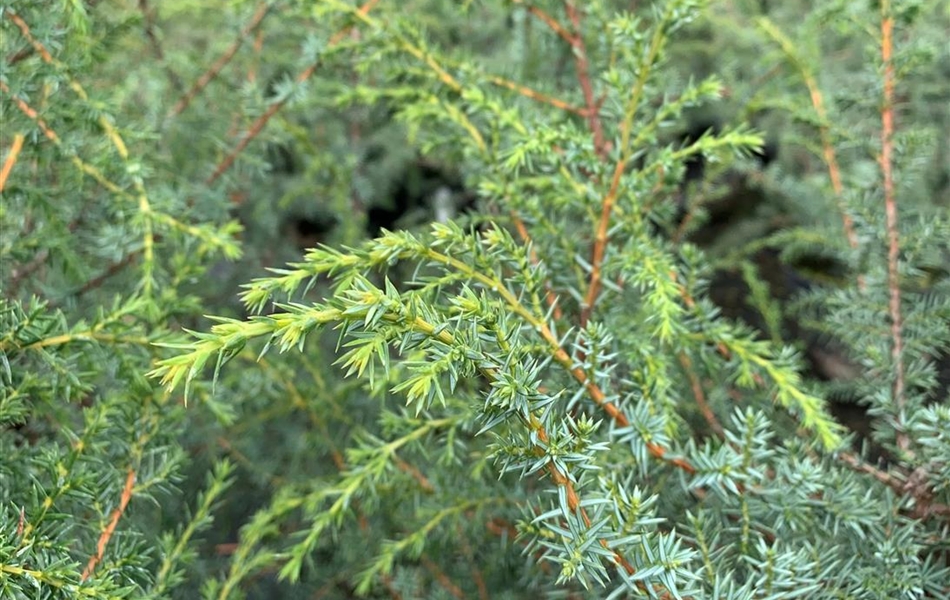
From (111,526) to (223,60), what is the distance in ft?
2.57

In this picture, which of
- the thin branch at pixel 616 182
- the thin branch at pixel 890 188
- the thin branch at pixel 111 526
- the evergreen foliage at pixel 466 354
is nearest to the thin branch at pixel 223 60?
the evergreen foliage at pixel 466 354

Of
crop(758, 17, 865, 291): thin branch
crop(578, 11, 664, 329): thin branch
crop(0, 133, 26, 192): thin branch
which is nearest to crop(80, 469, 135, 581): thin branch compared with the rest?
crop(0, 133, 26, 192): thin branch

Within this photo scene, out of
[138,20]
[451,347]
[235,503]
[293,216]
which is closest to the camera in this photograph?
[451,347]

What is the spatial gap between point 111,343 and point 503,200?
45 centimetres

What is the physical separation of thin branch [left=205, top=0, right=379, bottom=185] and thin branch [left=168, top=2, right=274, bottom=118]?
0.36ft

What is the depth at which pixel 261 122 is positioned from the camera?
1.12 meters

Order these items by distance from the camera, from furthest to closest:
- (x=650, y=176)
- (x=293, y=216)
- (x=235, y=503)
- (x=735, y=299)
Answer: (x=293, y=216)
(x=735, y=299)
(x=235, y=503)
(x=650, y=176)

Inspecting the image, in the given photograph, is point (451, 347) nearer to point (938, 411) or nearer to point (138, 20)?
point (938, 411)

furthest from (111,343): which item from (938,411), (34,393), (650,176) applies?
(938,411)

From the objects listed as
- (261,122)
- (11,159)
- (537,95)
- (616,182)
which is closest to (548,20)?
(537,95)

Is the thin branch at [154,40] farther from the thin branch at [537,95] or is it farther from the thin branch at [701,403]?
the thin branch at [701,403]

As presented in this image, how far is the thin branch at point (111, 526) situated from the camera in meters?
0.66

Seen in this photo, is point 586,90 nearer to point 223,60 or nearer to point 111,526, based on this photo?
point 223,60

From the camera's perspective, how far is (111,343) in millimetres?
745
